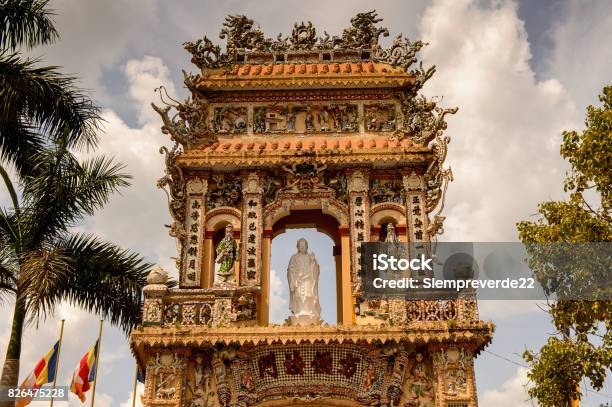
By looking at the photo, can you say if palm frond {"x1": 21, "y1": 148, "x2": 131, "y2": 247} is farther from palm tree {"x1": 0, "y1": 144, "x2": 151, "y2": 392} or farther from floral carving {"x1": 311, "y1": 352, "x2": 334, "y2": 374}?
floral carving {"x1": 311, "y1": 352, "x2": 334, "y2": 374}

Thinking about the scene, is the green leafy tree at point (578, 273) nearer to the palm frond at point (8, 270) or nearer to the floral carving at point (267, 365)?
the floral carving at point (267, 365)

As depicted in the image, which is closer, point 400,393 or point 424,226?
point 400,393

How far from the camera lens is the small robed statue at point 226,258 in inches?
561

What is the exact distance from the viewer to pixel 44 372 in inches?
703

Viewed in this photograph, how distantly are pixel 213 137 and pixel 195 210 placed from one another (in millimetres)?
1945

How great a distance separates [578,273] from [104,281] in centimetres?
914

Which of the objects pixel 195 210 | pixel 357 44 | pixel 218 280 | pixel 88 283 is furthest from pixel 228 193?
pixel 357 44

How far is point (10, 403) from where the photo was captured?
526 inches

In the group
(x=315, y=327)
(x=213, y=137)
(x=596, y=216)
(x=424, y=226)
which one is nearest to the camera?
(x=596, y=216)

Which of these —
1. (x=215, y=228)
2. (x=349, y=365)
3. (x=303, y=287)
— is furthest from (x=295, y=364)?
(x=215, y=228)

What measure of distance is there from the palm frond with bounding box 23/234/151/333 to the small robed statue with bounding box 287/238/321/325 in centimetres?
318

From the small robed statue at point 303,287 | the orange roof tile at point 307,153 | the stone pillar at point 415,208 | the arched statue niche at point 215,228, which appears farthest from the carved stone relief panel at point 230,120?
the stone pillar at point 415,208

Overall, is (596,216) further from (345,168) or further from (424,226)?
(345,168)

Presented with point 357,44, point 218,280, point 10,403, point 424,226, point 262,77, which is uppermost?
point 357,44
